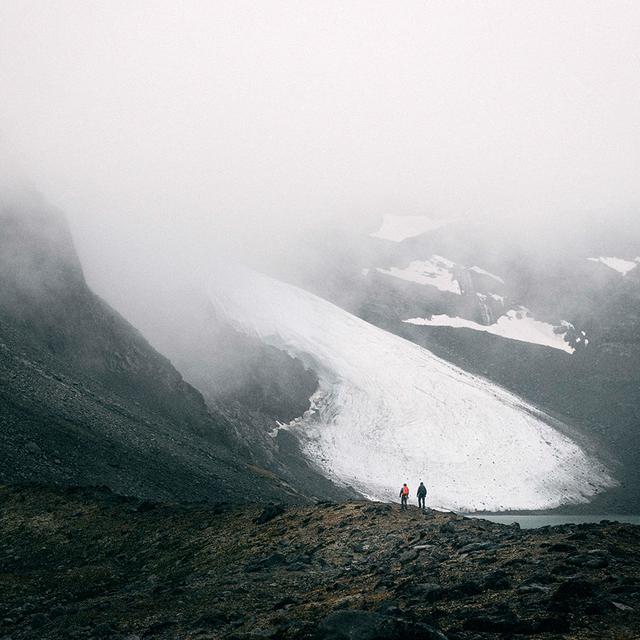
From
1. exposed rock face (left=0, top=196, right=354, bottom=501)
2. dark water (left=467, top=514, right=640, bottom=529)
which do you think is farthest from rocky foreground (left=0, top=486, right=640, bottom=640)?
dark water (left=467, top=514, right=640, bottom=529)

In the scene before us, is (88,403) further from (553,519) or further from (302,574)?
(553,519)

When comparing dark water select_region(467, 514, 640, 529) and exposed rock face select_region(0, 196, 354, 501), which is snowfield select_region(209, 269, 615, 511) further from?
exposed rock face select_region(0, 196, 354, 501)

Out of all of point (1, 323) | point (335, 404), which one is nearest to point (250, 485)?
point (1, 323)

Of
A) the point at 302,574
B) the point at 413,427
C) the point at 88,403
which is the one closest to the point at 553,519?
the point at 413,427

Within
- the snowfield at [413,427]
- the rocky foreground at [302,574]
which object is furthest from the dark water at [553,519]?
the rocky foreground at [302,574]

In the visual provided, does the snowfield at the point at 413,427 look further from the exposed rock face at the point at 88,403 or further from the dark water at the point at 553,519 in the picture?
the exposed rock face at the point at 88,403

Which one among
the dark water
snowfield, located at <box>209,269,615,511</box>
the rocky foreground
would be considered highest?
snowfield, located at <box>209,269,615,511</box>

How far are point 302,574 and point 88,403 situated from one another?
129 feet

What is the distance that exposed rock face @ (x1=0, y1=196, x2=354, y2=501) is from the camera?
43375 mm

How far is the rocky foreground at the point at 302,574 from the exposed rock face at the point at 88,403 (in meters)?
10.9

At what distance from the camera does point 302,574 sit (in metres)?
20.8

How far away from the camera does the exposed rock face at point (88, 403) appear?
43375 mm

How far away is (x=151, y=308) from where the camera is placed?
396 feet

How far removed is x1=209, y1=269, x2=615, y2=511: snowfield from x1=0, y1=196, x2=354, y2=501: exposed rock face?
20334 millimetres
